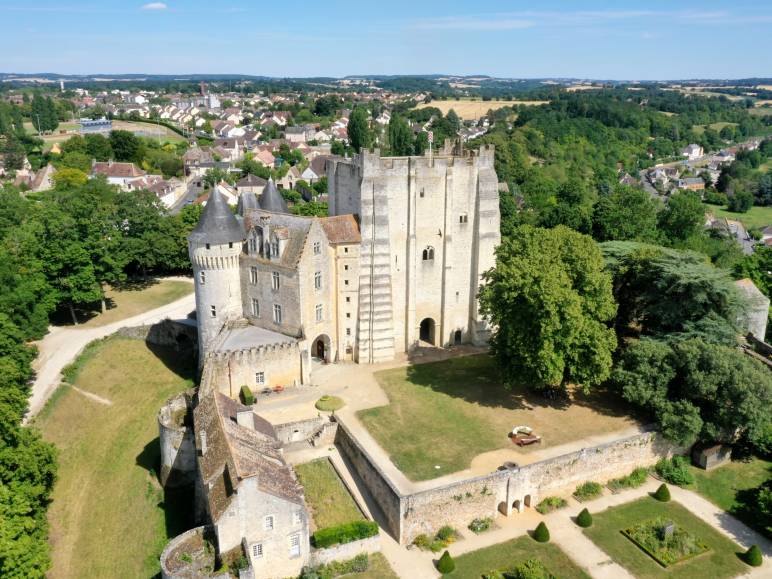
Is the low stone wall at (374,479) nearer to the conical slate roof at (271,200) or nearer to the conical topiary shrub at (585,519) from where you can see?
the conical topiary shrub at (585,519)

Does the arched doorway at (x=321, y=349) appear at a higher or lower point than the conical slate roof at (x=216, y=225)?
lower

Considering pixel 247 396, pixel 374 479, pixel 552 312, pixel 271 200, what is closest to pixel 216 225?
pixel 271 200

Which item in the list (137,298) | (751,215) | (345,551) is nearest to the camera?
(345,551)

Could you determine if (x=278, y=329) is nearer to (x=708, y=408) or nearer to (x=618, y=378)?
(x=618, y=378)

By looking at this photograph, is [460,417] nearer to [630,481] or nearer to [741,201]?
[630,481]

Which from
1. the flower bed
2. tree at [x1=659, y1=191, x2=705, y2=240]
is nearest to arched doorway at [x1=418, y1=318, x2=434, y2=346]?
the flower bed

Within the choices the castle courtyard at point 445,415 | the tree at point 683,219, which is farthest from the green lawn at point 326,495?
the tree at point 683,219
